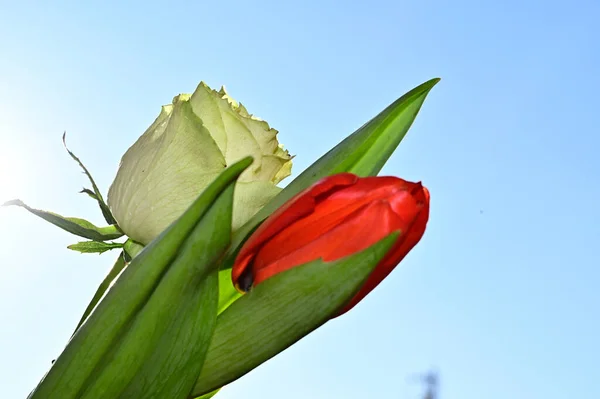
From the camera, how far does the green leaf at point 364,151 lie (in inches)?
17.3

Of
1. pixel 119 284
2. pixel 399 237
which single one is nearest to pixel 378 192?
pixel 399 237

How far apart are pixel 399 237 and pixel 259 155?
0.16 m

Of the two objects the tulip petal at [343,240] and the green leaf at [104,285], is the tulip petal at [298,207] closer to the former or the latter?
the tulip petal at [343,240]

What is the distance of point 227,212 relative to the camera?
37 cm

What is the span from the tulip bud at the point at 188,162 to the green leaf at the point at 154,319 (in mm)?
85

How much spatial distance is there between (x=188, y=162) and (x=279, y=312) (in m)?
0.13

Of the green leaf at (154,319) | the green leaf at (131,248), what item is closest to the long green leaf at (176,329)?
the green leaf at (154,319)

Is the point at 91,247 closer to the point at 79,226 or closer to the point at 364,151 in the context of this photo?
the point at 79,226

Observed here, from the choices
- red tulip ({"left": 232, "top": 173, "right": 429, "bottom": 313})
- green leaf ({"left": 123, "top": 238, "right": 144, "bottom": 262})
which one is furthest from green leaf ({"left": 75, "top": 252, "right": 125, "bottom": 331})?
red tulip ({"left": 232, "top": 173, "right": 429, "bottom": 313})

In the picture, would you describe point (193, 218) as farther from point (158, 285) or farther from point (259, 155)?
point (259, 155)

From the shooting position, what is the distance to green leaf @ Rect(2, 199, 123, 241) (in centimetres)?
54

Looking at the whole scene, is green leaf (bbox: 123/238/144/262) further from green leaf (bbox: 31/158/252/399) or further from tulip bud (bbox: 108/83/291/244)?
green leaf (bbox: 31/158/252/399)

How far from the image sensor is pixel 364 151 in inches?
18.2

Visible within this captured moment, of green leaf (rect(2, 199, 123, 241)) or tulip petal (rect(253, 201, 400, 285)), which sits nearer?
tulip petal (rect(253, 201, 400, 285))
